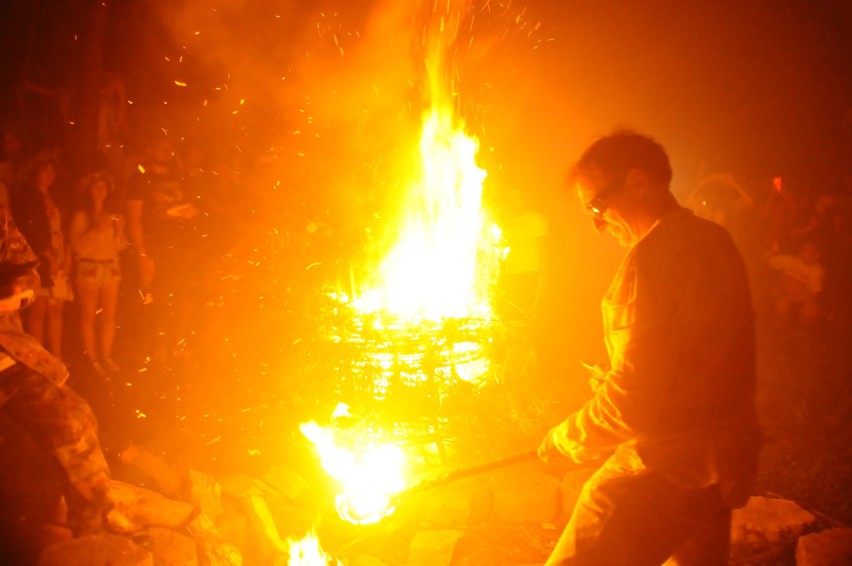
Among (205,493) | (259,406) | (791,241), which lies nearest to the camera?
(205,493)

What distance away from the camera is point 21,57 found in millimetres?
7605

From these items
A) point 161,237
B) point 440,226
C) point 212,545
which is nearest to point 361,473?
point 212,545

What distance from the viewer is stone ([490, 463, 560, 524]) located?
4527 millimetres


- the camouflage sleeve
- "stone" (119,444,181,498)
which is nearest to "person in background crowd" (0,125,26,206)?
the camouflage sleeve

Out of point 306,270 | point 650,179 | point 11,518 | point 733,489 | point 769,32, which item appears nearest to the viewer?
point 733,489

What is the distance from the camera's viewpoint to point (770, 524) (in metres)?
3.83

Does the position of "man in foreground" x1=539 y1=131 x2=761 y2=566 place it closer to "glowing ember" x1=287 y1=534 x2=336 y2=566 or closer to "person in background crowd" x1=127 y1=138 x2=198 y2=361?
"glowing ember" x1=287 y1=534 x2=336 y2=566

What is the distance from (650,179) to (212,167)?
241 inches

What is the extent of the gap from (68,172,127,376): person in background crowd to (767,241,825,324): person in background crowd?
27.6ft

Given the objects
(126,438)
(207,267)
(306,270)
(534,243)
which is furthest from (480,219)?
(126,438)

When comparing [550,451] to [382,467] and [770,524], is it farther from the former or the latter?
[770,524]

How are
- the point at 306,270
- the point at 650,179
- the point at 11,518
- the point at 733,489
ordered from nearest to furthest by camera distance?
the point at 733,489, the point at 650,179, the point at 11,518, the point at 306,270

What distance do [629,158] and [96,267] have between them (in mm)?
5886

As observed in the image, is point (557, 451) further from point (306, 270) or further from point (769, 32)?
point (769, 32)
